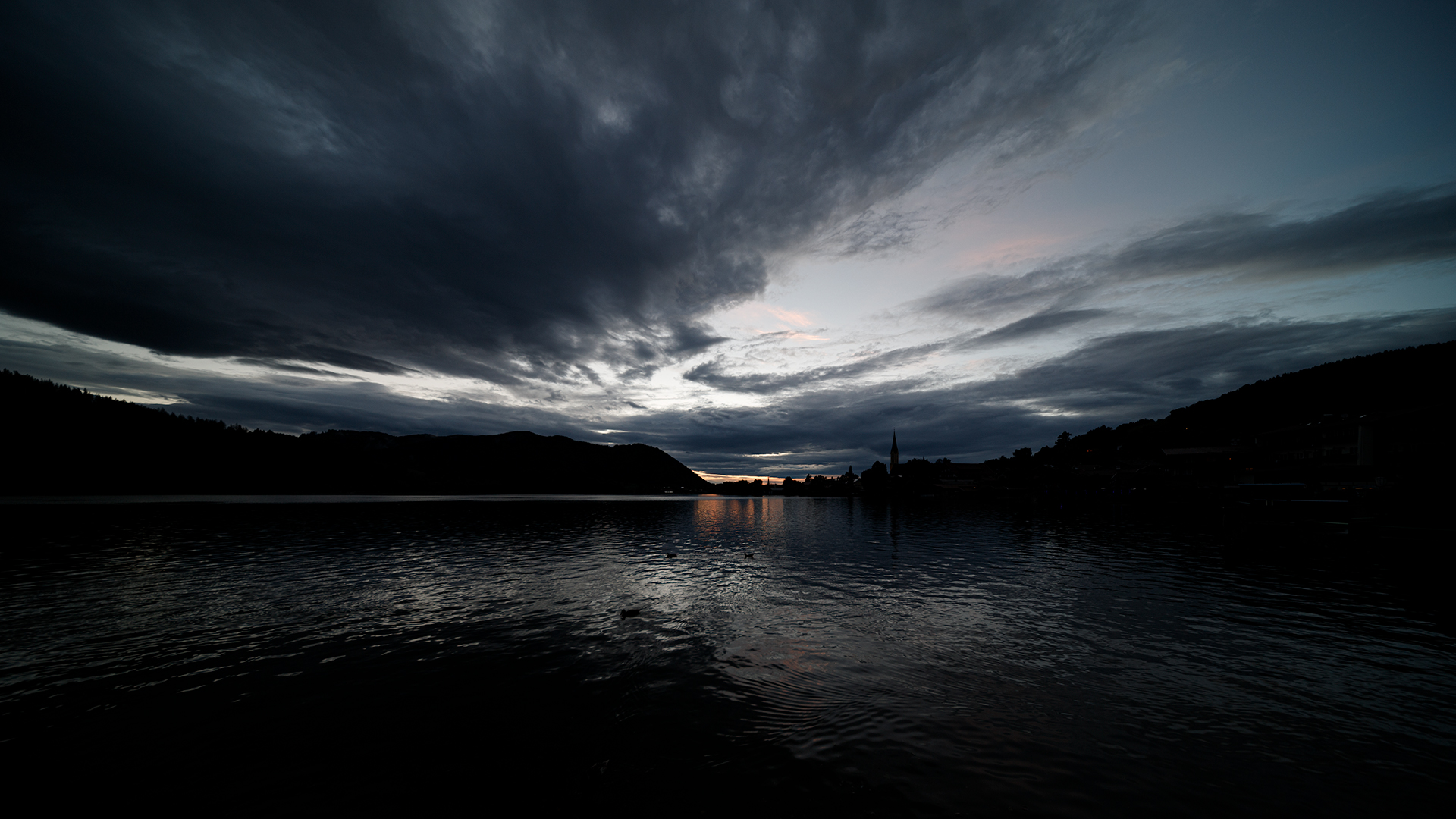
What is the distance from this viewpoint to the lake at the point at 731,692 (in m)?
10.7

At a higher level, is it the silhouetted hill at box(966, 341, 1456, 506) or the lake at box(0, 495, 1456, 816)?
the silhouetted hill at box(966, 341, 1456, 506)

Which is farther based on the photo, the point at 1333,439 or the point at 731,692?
the point at 1333,439

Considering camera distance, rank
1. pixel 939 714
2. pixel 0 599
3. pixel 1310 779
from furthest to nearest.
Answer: pixel 0 599, pixel 939 714, pixel 1310 779

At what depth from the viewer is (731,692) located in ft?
52.1

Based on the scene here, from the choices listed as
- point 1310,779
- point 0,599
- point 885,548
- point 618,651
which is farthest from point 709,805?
point 885,548

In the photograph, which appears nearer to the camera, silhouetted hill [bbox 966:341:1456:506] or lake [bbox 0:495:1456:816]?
lake [bbox 0:495:1456:816]

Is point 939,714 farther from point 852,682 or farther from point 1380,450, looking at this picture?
point 1380,450

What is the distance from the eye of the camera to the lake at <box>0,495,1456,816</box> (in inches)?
421

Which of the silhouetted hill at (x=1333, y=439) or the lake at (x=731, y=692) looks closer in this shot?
the lake at (x=731, y=692)

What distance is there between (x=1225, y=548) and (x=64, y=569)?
10463 centimetres

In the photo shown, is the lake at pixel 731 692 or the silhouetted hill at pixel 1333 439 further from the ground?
the silhouetted hill at pixel 1333 439

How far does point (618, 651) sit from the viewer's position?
1995 centimetres

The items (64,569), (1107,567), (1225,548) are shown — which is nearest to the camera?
(64,569)

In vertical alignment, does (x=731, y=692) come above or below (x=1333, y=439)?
below
